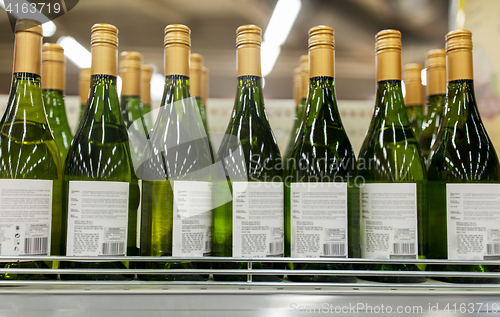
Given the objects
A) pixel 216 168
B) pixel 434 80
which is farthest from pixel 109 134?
pixel 434 80

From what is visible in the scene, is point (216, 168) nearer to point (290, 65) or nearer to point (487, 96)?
point (290, 65)

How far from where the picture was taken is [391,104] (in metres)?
0.73

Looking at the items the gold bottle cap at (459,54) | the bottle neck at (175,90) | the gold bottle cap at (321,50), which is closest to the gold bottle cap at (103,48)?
the bottle neck at (175,90)

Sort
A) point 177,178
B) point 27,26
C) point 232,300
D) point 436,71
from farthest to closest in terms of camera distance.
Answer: point 436,71
point 177,178
point 27,26
point 232,300

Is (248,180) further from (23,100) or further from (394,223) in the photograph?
(23,100)

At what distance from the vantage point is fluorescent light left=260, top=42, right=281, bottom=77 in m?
0.86

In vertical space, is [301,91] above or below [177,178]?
above

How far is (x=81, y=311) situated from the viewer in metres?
0.46

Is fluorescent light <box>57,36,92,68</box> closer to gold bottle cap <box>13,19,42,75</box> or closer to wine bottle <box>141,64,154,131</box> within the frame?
wine bottle <box>141,64,154,131</box>

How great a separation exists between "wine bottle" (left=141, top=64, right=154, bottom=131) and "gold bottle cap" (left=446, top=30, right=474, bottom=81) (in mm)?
591

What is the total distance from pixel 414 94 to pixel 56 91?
0.81 metres

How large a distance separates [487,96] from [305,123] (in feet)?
1.34

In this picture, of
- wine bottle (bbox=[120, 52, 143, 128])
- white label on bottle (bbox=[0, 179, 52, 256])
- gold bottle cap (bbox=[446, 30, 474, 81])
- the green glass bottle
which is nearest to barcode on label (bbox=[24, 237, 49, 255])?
white label on bottle (bbox=[0, 179, 52, 256])

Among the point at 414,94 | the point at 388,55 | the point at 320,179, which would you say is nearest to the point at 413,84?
the point at 414,94
